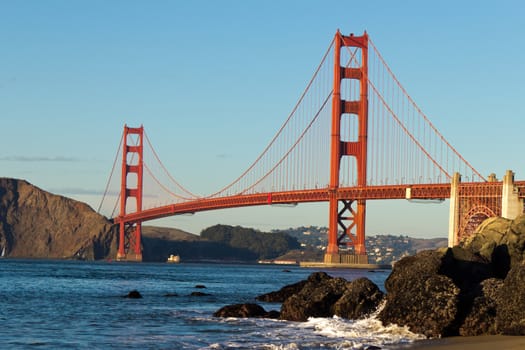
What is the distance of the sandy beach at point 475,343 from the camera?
66.5 feet

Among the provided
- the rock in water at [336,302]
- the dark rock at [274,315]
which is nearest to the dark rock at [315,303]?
the rock in water at [336,302]

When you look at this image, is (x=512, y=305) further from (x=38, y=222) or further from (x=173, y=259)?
(x=38, y=222)

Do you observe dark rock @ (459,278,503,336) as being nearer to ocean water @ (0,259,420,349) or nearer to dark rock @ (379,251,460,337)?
dark rock @ (379,251,460,337)

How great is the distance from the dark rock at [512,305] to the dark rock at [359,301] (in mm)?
6163

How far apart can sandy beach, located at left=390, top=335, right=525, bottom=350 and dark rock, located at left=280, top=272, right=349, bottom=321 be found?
7234 millimetres

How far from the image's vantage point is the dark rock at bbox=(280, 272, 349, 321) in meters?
29.8

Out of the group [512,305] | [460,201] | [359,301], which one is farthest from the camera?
[460,201]

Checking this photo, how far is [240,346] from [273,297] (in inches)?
711

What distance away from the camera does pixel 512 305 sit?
22.9 m

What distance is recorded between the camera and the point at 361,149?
3593 inches

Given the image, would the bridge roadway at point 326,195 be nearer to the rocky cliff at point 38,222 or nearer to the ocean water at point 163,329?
the ocean water at point 163,329

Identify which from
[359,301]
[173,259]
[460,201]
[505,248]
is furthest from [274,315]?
[173,259]

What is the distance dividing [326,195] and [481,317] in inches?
2567

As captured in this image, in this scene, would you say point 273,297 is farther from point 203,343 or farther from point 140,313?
point 203,343
